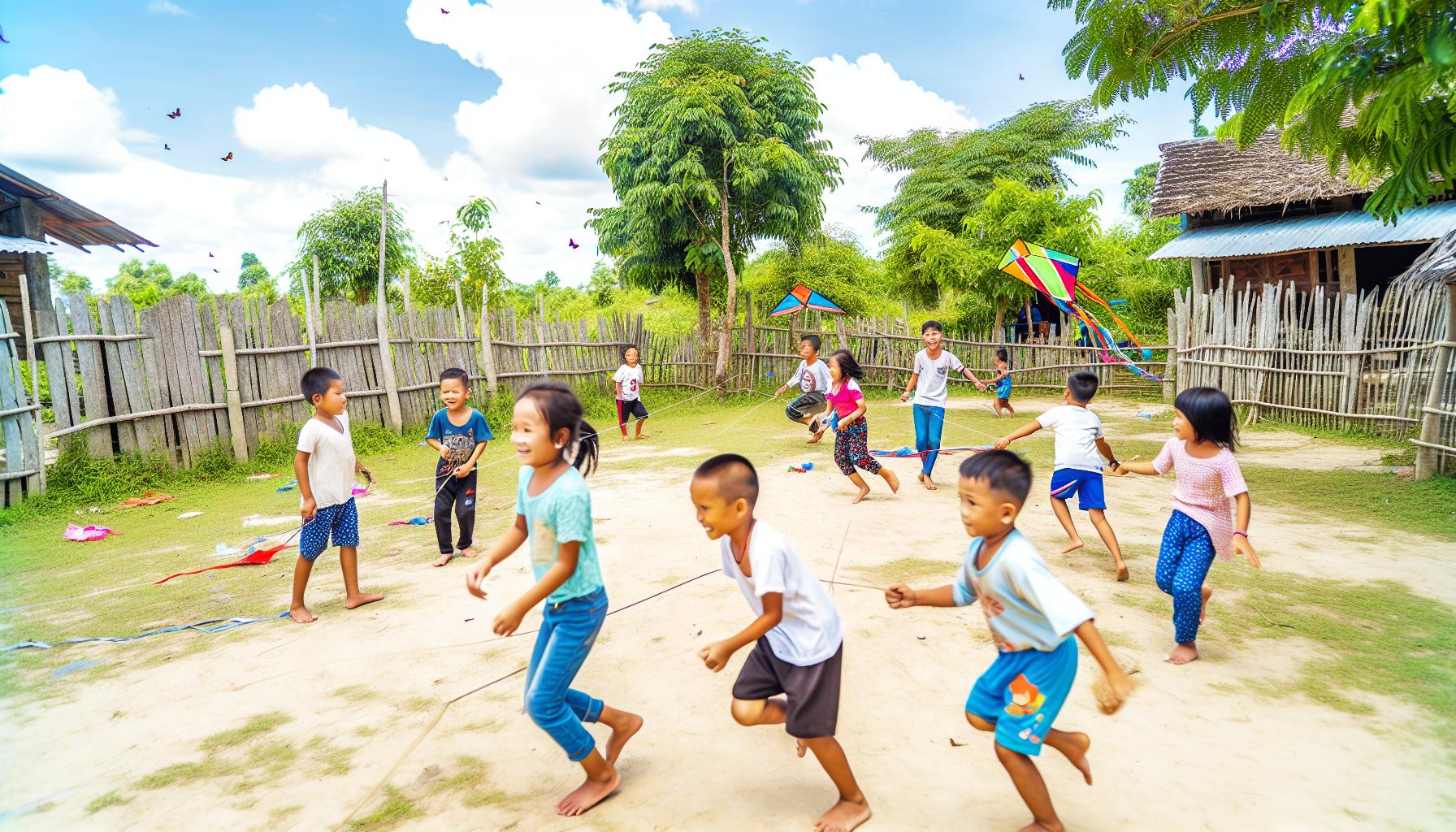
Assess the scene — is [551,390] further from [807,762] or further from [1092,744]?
[1092,744]

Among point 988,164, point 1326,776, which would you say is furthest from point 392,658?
point 988,164

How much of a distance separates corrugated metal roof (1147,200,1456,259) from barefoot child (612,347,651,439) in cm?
994

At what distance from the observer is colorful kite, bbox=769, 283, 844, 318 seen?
1686 centimetres

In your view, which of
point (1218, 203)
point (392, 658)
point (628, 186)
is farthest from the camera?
point (628, 186)

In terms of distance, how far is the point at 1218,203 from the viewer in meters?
14.7

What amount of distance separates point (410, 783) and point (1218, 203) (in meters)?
16.2

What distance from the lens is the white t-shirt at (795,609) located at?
2607 mm

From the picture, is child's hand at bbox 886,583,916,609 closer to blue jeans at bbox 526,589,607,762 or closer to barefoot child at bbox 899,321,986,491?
blue jeans at bbox 526,589,607,762

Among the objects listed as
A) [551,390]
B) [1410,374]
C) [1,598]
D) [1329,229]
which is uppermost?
[1329,229]

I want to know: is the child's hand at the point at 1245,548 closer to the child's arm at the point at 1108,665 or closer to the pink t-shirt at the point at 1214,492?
the pink t-shirt at the point at 1214,492

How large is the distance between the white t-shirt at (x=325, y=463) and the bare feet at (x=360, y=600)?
0.61m

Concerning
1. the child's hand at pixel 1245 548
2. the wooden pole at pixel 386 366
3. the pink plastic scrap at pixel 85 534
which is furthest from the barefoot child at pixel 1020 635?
the wooden pole at pixel 386 366

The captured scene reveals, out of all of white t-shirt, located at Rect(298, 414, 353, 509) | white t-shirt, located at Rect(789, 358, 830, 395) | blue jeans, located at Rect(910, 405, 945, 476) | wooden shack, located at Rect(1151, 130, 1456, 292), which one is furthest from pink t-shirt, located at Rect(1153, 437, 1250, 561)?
wooden shack, located at Rect(1151, 130, 1456, 292)

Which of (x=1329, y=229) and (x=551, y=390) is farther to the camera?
(x=1329, y=229)
